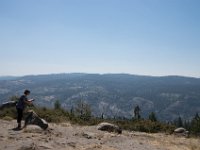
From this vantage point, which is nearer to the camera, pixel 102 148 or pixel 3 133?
pixel 102 148

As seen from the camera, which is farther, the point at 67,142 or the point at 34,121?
the point at 34,121

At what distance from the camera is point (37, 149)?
18.5m

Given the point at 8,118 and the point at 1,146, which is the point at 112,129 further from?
the point at 1,146

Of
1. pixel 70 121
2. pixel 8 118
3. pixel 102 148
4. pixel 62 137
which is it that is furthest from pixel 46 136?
pixel 70 121

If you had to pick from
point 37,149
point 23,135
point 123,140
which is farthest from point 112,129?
point 37,149

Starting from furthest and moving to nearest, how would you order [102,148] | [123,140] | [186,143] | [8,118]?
[8,118]
[186,143]
[123,140]
[102,148]

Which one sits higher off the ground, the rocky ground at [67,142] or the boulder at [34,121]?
the boulder at [34,121]

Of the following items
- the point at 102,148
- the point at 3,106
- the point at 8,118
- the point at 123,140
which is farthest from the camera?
the point at 3,106

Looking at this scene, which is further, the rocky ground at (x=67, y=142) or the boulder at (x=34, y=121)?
the boulder at (x=34, y=121)

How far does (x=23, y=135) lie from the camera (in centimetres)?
2228

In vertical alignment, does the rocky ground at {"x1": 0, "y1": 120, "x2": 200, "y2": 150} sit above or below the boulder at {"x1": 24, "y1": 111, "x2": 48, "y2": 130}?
below

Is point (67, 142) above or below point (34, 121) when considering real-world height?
below

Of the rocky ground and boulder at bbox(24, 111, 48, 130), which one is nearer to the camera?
the rocky ground

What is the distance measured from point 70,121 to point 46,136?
14.1 meters
